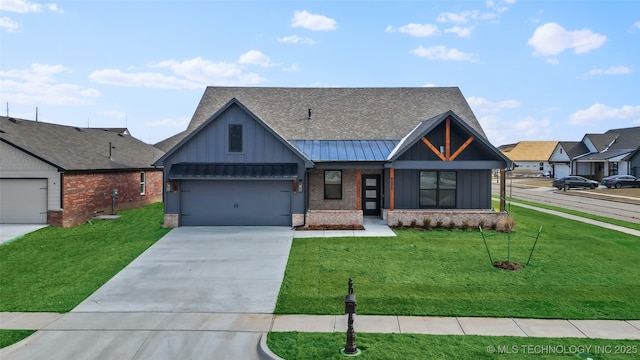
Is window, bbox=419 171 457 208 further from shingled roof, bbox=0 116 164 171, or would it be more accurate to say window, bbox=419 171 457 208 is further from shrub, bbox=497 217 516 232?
shingled roof, bbox=0 116 164 171

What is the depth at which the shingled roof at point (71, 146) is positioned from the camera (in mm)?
19938

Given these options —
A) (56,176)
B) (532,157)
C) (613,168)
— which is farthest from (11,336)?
(532,157)

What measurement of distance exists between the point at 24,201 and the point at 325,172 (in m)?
14.9

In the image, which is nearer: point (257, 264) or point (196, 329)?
point (196, 329)

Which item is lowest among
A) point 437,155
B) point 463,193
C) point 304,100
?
point 463,193

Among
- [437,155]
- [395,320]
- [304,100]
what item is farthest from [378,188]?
[395,320]

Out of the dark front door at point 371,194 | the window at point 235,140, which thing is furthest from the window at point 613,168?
the window at point 235,140

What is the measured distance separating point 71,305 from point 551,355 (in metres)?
10.5

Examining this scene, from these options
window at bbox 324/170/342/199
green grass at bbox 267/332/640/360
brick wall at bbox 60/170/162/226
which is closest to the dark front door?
window at bbox 324/170/342/199

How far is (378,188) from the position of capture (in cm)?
2173

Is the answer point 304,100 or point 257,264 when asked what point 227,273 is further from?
point 304,100

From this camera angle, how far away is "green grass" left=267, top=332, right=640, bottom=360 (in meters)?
7.13

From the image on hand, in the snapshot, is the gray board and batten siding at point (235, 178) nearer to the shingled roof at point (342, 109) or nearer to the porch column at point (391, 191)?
the shingled roof at point (342, 109)

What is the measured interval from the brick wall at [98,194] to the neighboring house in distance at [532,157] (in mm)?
78765
